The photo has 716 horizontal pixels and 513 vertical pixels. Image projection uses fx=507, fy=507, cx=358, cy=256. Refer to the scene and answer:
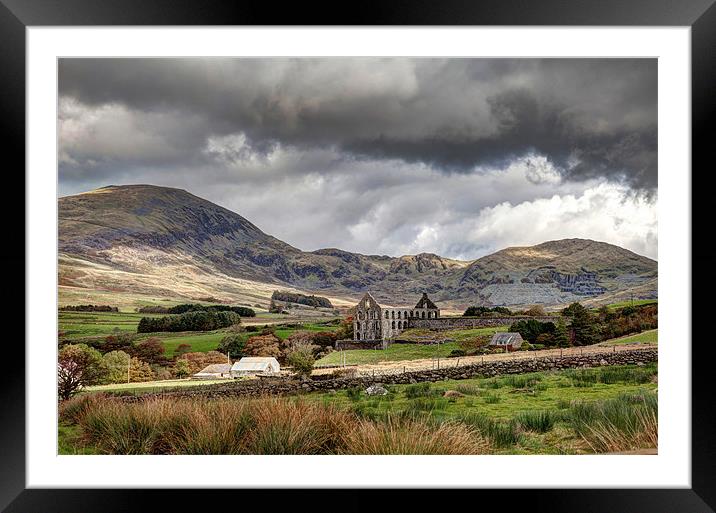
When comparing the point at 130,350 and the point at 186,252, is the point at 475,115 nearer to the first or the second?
the point at 186,252

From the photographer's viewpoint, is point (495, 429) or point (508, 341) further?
point (508, 341)

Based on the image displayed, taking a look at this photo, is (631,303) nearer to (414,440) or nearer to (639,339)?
(639,339)

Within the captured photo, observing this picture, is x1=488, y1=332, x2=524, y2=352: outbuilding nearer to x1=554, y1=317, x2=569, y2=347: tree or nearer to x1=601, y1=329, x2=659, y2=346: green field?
x1=554, y1=317, x2=569, y2=347: tree

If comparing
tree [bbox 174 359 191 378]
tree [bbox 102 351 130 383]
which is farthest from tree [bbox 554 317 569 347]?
tree [bbox 102 351 130 383]

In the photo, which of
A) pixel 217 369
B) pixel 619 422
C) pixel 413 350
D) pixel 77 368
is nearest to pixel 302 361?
pixel 217 369

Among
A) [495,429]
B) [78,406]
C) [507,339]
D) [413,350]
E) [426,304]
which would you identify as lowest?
[495,429]
